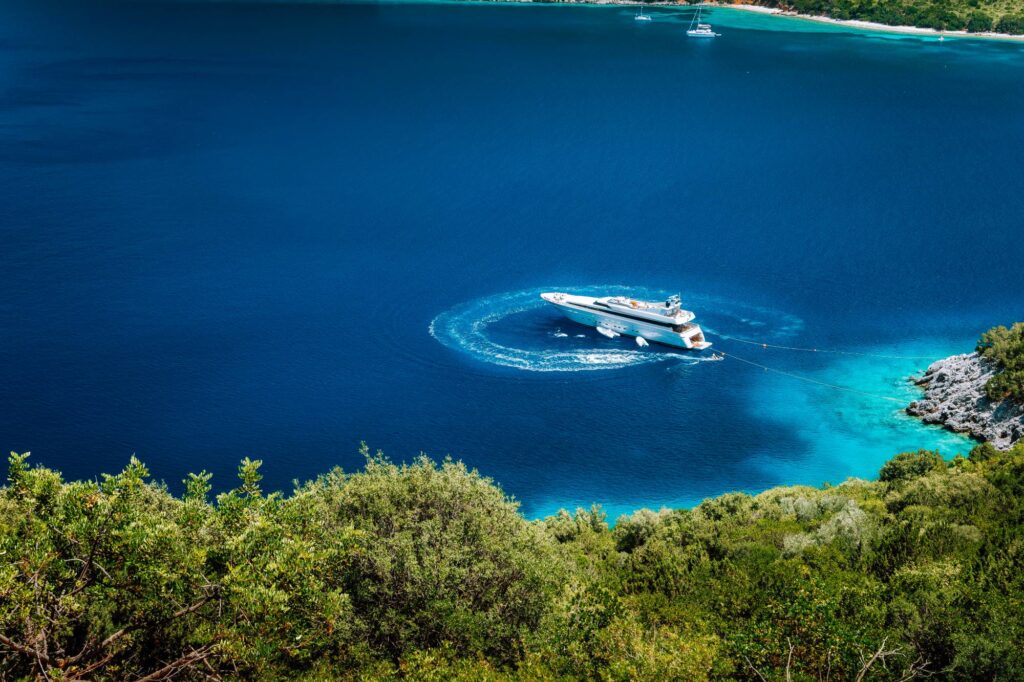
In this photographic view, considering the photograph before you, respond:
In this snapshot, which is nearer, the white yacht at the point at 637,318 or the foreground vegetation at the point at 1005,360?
the foreground vegetation at the point at 1005,360

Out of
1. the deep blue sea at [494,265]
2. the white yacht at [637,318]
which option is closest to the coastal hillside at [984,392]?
the deep blue sea at [494,265]

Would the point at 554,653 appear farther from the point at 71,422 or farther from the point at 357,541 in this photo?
the point at 71,422

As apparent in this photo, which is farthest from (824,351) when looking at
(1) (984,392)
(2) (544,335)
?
(2) (544,335)

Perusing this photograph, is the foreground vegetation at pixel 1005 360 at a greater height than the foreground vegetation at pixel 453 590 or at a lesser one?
lesser

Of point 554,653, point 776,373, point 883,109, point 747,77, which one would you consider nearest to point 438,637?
point 554,653

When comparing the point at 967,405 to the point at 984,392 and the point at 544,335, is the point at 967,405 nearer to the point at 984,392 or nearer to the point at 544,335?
the point at 984,392

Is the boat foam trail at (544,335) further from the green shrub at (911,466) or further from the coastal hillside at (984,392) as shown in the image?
the green shrub at (911,466)
